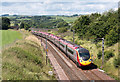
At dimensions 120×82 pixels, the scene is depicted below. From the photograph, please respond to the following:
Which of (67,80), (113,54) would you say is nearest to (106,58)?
(113,54)

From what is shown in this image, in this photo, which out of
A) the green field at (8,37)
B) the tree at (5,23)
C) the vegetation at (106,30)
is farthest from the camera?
the tree at (5,23)

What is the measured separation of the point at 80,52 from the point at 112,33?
1441cm

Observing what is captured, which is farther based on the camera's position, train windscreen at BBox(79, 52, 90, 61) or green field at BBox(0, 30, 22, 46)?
green field at BBox(0, 30, 22, 46)

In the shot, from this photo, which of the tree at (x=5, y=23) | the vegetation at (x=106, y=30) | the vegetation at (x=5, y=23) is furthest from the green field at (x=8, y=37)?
the vegetation at (x=106, y=30)

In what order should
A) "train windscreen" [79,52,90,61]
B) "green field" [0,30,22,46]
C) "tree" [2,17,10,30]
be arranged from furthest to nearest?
1. "tree" [2,17,10,30]
2. "green field" [0,30,22,46]
3. "train windscreen" [79,52,90,61]

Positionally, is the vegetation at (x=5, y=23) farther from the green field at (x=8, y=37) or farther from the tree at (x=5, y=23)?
the green field at (x=8, y=37)

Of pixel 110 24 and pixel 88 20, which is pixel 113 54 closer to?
pixel 110 24

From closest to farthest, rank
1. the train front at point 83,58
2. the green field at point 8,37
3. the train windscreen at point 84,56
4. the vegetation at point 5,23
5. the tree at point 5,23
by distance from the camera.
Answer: the train front at point 83,58 < the train windscreen at point 84,56 < the green field at point 8,37 < the vegetation at point 5,23 < the tree at point 5,23

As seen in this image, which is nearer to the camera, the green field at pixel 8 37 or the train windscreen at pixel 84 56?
the train windscreen at pixel 84 56

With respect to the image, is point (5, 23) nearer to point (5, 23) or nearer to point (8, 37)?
point (5, 23)

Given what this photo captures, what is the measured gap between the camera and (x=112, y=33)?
1278 inches

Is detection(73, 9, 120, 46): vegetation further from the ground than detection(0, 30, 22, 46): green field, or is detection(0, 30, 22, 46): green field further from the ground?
detection(73, 9, 120, 46): vegetation

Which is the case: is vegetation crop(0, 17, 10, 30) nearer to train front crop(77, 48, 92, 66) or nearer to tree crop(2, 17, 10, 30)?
tree crop(2, 17, 10, 30)

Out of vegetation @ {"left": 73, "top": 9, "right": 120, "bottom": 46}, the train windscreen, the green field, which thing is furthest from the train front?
the green field
